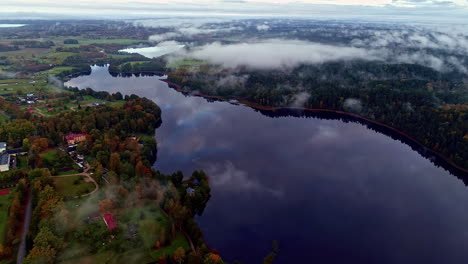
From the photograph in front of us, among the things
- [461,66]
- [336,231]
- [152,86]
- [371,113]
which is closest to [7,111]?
[152,86]

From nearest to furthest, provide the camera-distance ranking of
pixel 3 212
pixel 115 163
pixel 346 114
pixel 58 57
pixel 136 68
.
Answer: pixel 3 212
pixel 115 163
pixel 346 114
pixel 136 68
pixel 58 57

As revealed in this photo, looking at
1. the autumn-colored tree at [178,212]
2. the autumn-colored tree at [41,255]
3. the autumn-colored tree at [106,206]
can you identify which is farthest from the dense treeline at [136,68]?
the autumn-colored tree at [41,255]

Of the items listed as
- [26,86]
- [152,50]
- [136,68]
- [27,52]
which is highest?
[27,52]

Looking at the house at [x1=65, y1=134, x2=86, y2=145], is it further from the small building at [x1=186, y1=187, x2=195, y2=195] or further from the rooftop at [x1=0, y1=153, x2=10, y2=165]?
the small building at [x1=186, y1=187, x2=195, y2=195]

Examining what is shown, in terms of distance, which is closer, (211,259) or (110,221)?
(211,259)

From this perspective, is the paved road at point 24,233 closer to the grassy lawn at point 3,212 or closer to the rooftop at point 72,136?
the grassy lawn at point 3,212

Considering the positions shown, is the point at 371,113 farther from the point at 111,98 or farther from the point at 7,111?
the point at 7,111

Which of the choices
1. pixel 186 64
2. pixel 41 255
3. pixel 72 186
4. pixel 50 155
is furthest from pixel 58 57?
pixel 41 255

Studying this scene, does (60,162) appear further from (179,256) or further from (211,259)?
(211,259)
